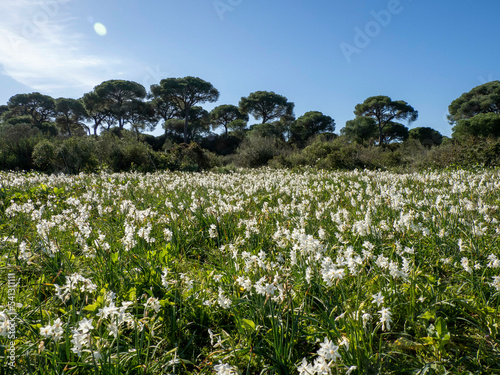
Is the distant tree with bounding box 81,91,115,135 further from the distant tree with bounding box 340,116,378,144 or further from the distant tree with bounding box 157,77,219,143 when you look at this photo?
the distant tree with bounding box 340,116,378,144

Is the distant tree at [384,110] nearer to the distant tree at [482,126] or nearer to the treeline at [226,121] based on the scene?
the treeline at [226,121]

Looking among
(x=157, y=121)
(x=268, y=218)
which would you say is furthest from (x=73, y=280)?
(x=157, y=121)

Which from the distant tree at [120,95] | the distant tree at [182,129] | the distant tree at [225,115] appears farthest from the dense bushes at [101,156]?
the distant tree at [225,115]

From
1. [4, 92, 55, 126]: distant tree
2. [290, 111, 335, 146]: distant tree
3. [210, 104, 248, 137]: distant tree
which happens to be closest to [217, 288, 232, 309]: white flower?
[290, 111, 335, 146]: distant tree

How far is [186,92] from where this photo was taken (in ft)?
167

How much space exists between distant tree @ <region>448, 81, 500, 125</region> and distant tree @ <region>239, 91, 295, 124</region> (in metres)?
29.7

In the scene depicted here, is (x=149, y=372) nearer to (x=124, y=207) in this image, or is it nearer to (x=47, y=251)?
(x=47, y=251)

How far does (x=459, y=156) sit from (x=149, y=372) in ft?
67.1

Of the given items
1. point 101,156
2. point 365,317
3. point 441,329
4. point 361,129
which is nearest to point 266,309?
point 365,317

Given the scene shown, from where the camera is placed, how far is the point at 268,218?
196 inches

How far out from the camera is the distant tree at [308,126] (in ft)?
173

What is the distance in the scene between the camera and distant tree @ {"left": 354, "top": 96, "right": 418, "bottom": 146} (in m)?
51.6

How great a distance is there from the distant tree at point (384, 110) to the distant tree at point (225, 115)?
920 inches

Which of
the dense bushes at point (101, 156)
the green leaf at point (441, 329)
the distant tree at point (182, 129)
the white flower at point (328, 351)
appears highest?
the distant tree at point (182, 129)
